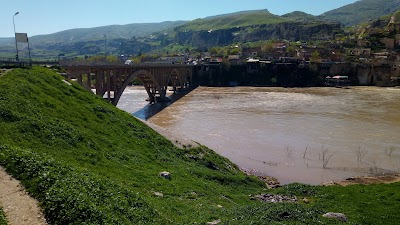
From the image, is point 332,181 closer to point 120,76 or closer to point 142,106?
point 120,76

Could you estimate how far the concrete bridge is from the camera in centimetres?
3988

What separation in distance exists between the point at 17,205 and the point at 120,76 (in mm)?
41187

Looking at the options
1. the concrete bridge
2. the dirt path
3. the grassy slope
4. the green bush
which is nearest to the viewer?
the dirt path

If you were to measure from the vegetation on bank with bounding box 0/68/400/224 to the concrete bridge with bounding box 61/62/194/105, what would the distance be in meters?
11.3

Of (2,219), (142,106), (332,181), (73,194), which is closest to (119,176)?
(73,194)

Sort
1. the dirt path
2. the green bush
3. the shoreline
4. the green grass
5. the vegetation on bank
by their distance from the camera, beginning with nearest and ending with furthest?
1. the green grass
2. the dirt path
3. the green bush
4. the vegetation on bank
5. the shoreline

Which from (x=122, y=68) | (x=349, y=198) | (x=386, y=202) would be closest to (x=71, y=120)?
(x=349, y=198)

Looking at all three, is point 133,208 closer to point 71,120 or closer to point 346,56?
point 71,120

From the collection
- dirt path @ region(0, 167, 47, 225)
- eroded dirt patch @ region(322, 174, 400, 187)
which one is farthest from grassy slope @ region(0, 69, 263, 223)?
eroded dirt patch @ region(322, 174, 400, 187)

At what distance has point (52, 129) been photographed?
17.5 m

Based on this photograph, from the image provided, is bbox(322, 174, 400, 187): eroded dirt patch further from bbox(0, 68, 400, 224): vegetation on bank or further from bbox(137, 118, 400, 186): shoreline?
→ bbox(0, 68, 400, 224): vegetation on bank

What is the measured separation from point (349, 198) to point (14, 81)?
21068 mm

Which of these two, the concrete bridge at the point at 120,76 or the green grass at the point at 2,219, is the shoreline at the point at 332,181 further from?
the green grass at the point at 2,219

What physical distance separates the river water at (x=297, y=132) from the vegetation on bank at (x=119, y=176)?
7.10 meters
